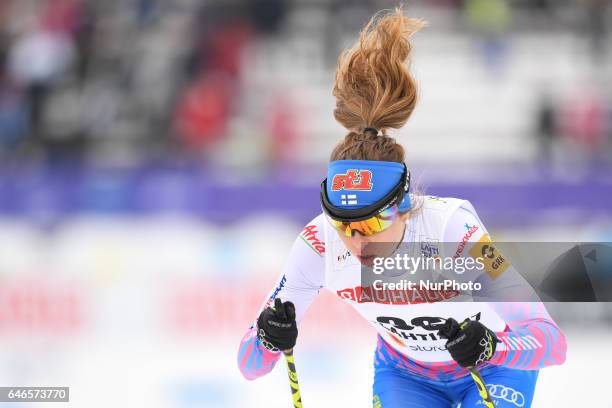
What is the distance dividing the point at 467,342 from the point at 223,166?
9.67m

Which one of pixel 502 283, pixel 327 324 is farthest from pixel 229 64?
pixel 502 283

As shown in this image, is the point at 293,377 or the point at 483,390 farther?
the point at 293,377

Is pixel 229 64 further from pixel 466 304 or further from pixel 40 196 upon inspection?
pixel 466 304

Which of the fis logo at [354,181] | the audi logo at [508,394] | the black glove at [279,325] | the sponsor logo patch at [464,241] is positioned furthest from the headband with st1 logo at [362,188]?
the audi logo at [508,394]

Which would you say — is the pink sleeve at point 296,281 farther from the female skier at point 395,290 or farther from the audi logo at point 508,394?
the audi logo at point 508,394

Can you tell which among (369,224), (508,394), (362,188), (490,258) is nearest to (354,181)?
(362,188)

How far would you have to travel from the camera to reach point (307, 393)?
605 cm

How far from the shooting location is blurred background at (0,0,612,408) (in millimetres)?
6926

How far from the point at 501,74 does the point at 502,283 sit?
1162 cm

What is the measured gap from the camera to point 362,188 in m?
3.54

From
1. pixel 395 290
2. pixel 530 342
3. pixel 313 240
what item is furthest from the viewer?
pixel 313 240

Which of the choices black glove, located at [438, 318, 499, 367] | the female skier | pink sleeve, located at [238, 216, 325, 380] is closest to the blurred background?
the female skier

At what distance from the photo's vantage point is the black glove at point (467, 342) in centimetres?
334

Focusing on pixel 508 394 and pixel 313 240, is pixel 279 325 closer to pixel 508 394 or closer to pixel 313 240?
pixel 313 240
